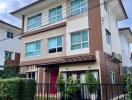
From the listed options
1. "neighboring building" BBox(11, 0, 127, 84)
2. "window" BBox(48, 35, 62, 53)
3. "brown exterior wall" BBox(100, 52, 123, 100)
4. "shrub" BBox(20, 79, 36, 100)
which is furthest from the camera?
"window" BBox(48, 35, 62, 53)

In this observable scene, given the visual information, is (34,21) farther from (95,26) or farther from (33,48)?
(95,26)

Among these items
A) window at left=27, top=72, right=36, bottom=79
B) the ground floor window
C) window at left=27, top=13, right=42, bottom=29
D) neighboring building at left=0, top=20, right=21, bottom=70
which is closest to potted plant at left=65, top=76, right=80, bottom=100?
the ground floor window

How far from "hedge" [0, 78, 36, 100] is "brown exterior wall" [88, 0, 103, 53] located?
7.42 metres

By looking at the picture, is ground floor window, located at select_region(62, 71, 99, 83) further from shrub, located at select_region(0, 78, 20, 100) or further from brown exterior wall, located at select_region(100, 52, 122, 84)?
shrub, located at select_region(0, 78, 20, 100)

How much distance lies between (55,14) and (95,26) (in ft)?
19.2

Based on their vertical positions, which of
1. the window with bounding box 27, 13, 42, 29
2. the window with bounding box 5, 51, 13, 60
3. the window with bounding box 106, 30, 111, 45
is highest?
the window with bounding box 27, 13, 42, 29

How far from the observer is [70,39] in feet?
61.6

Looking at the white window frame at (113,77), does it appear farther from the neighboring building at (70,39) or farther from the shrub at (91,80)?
the shrub at (91,80)

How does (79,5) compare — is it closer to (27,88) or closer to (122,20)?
(122,20)

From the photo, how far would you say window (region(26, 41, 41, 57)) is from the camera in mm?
22000

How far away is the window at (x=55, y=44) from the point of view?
1995 cm

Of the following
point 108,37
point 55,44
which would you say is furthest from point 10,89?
point 108,37

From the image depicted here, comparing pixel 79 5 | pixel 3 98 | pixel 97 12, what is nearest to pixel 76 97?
pixel 3 98

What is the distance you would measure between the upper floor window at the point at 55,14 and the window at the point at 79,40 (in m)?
3.35
